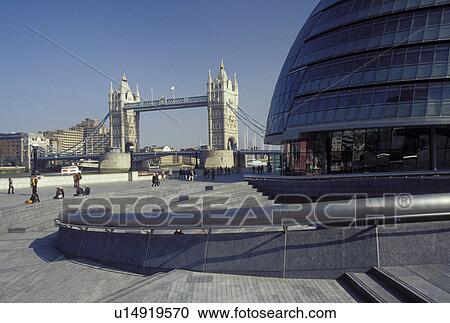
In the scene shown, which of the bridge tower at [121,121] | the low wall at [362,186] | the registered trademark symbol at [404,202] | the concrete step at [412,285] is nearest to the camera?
the concrete step at [412,285]

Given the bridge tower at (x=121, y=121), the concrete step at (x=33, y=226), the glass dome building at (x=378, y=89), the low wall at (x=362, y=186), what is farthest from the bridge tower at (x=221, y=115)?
the concrete step at (x=33, y=226)

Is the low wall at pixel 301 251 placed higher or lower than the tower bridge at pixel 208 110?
lower

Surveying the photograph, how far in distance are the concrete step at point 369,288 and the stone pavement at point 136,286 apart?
25 cm

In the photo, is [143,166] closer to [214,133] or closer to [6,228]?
[214,133]

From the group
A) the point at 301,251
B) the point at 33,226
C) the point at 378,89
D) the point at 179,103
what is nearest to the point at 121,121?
the point at 179,103

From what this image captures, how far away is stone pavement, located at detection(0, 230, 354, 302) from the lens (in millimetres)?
8008

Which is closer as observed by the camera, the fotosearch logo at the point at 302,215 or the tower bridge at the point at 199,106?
the fotosearch logo at the point at 302,215

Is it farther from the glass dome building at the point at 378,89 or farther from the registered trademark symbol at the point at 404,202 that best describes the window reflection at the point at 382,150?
the registered trademark symbol at the point at 404,202

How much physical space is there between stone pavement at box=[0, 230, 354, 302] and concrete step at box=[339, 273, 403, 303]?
0.82 ft

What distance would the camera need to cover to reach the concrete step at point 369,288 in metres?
7.44

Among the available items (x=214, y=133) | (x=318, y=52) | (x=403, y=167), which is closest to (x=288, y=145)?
(x=318, y=52)

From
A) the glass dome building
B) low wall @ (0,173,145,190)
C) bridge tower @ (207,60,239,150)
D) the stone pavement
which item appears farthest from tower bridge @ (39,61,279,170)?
the stone pavement

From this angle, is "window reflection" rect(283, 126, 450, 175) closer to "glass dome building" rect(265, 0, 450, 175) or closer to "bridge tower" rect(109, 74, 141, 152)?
"glass dome building" rect(265, 0, 450, 175)

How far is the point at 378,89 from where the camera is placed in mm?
28547
